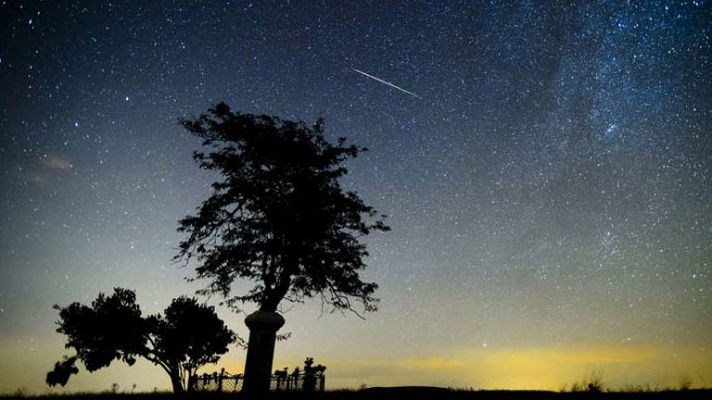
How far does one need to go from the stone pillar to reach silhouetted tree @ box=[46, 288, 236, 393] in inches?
600

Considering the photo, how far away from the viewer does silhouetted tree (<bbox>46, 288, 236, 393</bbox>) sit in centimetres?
2755

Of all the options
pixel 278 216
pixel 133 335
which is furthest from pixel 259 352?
pixel 133 335

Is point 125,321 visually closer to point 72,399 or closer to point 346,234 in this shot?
point 72,399

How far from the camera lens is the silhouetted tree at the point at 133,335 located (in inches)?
1085

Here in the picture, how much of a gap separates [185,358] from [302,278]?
15.2 metres

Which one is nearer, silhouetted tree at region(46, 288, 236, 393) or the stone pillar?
the stone pillar

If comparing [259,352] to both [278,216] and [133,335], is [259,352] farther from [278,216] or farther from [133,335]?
[133,335]

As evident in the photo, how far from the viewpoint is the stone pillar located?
11.8m

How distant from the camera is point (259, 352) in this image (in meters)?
11.9

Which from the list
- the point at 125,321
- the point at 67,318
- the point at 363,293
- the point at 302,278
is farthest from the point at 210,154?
the point at 67,318

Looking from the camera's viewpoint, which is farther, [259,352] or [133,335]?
[133,335]

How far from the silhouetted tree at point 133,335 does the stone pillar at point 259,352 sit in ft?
50.0

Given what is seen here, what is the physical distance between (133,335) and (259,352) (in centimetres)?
2007

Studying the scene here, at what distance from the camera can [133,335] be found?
28109mm
